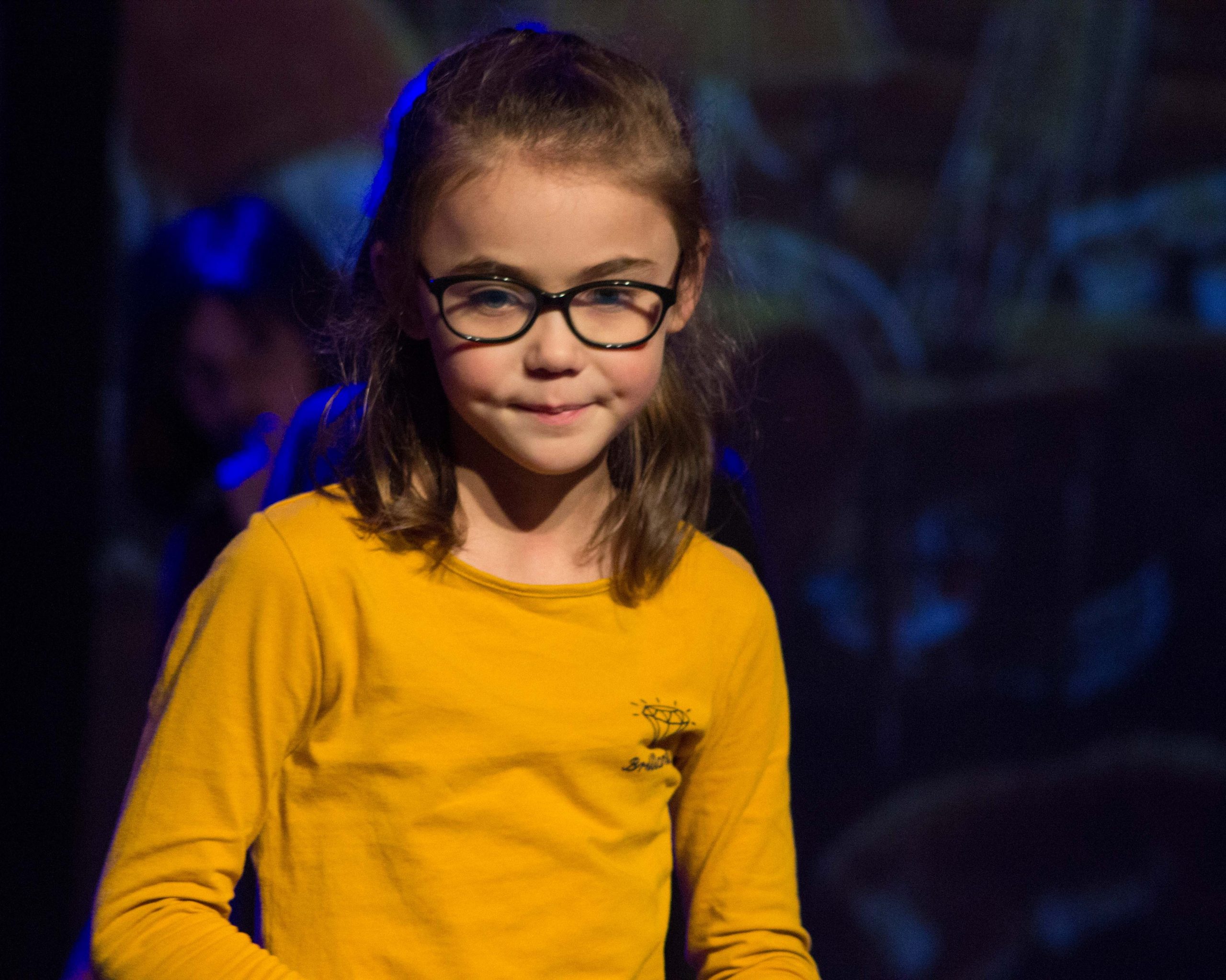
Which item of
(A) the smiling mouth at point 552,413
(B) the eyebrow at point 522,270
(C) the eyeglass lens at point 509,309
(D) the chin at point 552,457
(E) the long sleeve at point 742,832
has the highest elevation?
(B) the eyebrow at point 522,270

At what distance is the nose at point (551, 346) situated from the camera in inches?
30.4

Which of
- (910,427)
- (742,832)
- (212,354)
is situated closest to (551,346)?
(742,832)

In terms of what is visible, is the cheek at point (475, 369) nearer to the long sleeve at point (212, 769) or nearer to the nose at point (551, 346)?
the nose at point (551, 346)

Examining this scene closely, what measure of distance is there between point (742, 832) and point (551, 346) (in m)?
0.44

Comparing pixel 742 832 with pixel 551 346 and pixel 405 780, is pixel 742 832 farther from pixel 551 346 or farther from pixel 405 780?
pixel 551 346

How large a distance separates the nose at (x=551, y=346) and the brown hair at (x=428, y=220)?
11 centimetres

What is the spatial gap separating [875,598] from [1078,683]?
54cm

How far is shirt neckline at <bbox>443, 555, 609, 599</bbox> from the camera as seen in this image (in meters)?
0.84

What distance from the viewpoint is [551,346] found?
771mm

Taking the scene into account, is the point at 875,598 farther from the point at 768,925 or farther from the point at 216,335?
the point at 768,925

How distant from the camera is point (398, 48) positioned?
91.0 inches

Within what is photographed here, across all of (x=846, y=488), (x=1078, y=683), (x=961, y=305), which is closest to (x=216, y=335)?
(x=846, y=488)

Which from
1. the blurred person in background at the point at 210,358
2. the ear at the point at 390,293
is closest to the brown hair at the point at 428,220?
the ear at the point at 390,293

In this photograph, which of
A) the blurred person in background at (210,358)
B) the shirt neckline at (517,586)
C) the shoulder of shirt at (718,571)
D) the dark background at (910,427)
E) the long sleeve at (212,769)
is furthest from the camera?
the dark background at (910,427)
